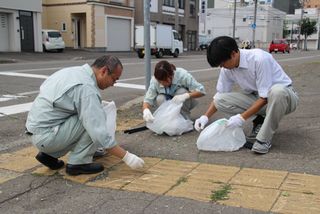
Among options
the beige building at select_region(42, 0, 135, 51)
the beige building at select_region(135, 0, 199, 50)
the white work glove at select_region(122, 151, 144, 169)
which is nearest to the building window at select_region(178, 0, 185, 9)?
the beige building at select_region(135, 0, 199, 50)

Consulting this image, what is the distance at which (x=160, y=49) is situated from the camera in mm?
29938

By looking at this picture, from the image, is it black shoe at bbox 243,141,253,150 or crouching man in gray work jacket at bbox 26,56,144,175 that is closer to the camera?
crouching man in gray work jacket at bbox 26,56,144,175

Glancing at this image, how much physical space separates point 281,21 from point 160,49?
59761mm

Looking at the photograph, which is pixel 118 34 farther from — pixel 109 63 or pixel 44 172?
pixel 109 63

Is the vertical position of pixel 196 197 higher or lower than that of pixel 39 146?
lower

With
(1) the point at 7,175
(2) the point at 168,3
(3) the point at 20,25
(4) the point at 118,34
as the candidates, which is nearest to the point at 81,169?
(1) the point at 7,175

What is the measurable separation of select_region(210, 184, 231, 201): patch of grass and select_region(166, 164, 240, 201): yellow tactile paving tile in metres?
0.04

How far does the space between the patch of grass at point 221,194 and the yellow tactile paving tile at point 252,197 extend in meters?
0.03

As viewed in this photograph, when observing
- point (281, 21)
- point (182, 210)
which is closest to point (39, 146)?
point (182, 210)

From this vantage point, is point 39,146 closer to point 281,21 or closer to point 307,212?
point 307,212

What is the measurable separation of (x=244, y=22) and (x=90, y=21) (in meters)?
48.7

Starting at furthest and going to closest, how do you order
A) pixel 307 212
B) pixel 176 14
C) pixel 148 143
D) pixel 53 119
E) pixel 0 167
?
pixel 176 14, pixel 148 143, pixel 0 167, pixel 53 119, pixel 307 212

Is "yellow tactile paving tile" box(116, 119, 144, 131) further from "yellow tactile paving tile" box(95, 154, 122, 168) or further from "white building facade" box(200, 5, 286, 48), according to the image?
"white building facade" box(200, 5, 286, 48)

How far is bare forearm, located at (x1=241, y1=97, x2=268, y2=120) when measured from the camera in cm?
443
